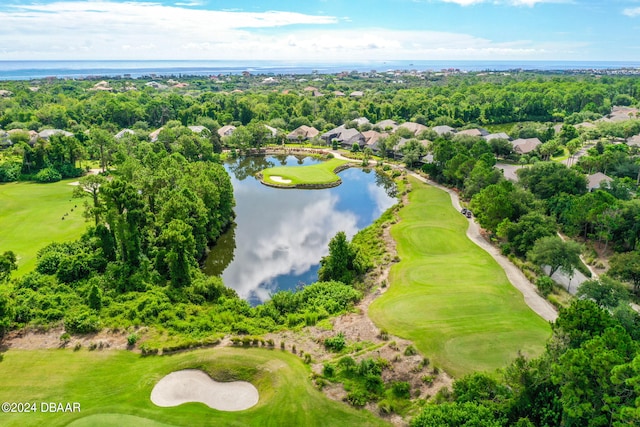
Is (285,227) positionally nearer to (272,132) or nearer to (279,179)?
(279,179)

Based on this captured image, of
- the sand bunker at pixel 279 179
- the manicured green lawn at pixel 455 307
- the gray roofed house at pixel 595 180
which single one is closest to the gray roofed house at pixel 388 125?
the sand bunker at pixel 279 179

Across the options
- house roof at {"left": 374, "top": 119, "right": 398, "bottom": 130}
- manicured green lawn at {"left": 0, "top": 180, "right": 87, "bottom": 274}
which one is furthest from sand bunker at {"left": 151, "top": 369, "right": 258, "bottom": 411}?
house roof at {"left": 374, "top": 119, "right": 398, "bottom": 130}

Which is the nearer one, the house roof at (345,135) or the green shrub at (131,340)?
the green shrub at (131,340)

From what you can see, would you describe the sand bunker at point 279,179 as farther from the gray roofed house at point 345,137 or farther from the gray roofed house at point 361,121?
the gray roofed house at point 361,121

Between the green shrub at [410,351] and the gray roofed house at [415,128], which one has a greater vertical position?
the gray roofed house at [415,128]

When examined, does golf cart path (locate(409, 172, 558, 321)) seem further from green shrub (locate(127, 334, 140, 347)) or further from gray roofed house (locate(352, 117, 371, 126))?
gray roofed house (locate(352, 117, 371, 126))

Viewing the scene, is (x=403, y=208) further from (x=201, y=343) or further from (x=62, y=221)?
(x=62, y=221)

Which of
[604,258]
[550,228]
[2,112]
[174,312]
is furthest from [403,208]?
[2,112]
